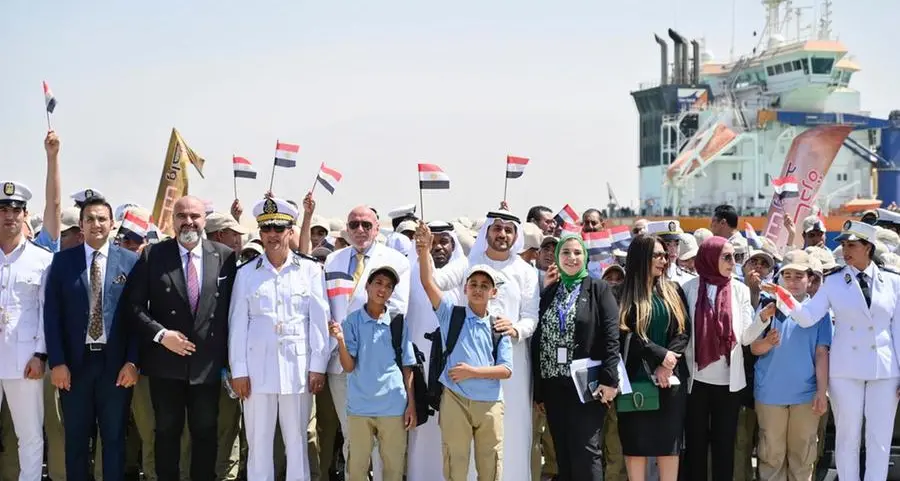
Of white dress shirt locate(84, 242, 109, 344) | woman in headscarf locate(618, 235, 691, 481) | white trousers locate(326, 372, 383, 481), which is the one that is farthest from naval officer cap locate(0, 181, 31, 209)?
woman in headscarf locate(618, 235, 691, 481)

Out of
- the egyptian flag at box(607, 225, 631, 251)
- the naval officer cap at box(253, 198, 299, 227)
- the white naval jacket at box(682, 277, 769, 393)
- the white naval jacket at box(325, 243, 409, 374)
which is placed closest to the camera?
the naval officer cap at box(253, 198, 299, 227)

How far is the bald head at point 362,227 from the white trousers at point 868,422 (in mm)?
3648

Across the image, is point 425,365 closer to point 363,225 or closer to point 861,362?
point 363,225

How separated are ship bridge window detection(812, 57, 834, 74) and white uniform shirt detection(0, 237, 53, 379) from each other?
45846 millimetres

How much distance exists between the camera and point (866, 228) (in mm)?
8117

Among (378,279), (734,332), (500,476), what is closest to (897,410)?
(734,332)

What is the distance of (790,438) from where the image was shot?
8.08 metres

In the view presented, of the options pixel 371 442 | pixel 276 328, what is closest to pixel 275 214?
pixel 276 328

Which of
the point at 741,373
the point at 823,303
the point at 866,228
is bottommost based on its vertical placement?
the point at 741,373

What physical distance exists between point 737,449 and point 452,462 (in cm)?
261

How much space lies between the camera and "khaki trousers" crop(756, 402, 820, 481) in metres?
8.02

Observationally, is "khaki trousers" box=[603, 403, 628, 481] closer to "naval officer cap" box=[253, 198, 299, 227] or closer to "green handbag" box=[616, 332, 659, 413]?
"green handbag" box=[616, 332, 659, 413]

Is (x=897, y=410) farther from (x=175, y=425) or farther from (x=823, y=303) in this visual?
(x=175, y=425)

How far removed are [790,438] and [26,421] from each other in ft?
18.4
